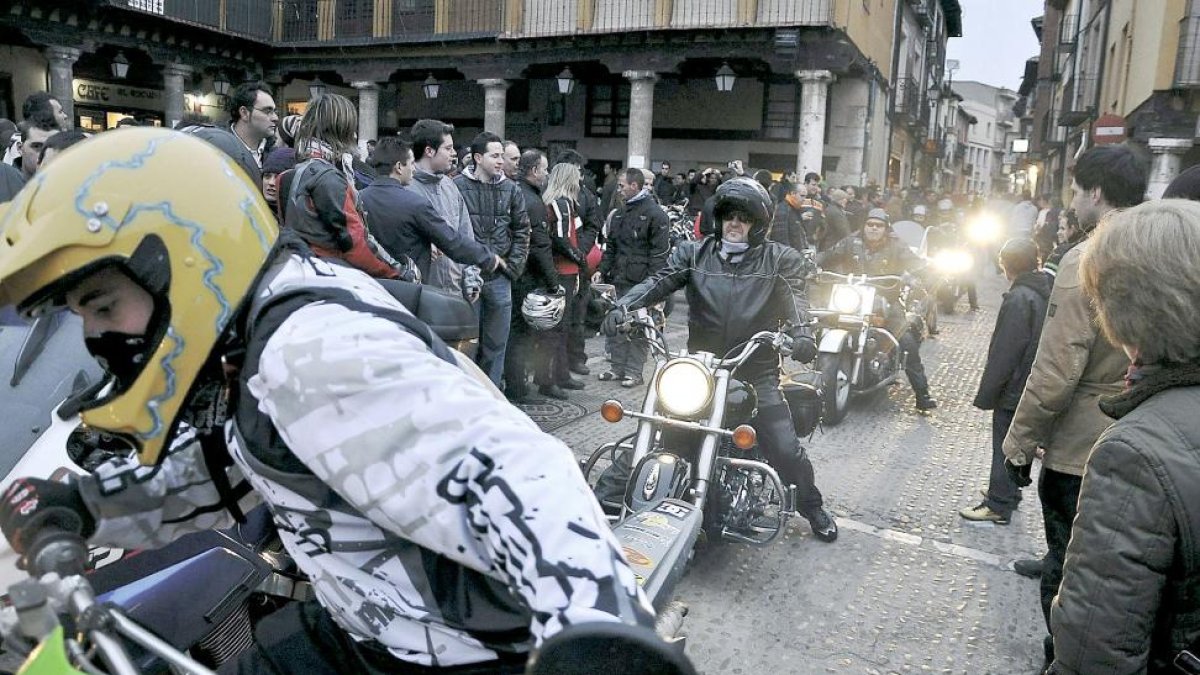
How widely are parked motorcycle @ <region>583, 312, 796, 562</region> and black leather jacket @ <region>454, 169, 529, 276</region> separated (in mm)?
2641

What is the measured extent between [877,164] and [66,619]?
85.2ft

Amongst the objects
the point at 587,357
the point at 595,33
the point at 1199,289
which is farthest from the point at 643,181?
the point at 595,33

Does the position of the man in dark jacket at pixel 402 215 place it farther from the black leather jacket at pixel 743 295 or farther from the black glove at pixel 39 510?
the black glove at pixel 39 510

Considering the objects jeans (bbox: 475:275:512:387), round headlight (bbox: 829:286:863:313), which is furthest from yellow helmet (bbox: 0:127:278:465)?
round headlight (bbox: 829:286:863:313)

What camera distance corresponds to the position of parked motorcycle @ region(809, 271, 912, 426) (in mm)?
7105

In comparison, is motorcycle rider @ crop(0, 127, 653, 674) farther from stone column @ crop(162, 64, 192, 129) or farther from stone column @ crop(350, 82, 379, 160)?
stone column @ crop(350, 82, 379, 160)

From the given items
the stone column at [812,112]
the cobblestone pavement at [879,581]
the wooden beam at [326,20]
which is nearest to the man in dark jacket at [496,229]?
the cobblestone pavement at [879,581]

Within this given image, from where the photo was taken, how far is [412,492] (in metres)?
1.11

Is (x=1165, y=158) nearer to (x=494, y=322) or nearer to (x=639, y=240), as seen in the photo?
(x=639, y=240)

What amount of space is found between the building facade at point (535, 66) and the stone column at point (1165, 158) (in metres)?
5.83

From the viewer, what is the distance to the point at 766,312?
4.60 metres

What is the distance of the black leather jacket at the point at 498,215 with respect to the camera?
6887mm

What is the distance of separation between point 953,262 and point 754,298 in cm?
1013

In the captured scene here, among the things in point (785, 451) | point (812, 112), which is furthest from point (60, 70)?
point (785, 451)
